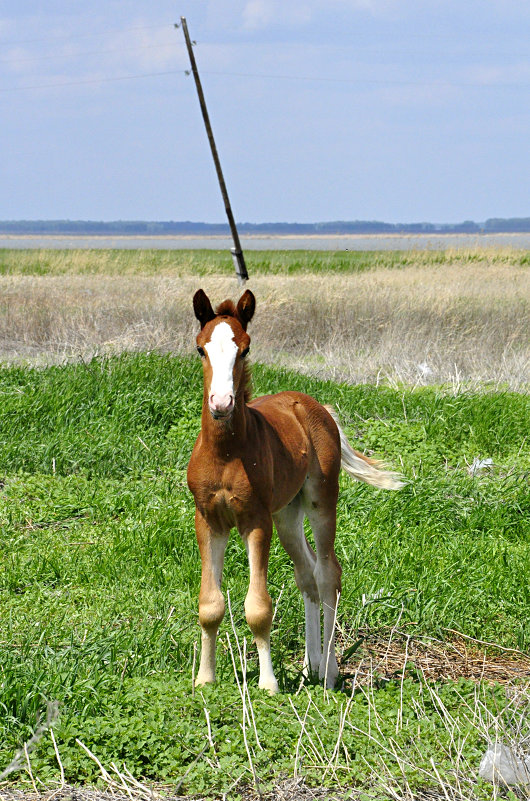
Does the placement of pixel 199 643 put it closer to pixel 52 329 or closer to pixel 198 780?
pixel 198 780

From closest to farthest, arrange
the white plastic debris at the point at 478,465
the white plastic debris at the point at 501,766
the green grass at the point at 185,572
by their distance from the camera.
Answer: the white plastic debris at the point at 501,766 < the green grass at the point at 185,572 < the white plastic debris at the point at 478,465

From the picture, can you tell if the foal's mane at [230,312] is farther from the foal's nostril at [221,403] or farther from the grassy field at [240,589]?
the grassy field at [240,589]

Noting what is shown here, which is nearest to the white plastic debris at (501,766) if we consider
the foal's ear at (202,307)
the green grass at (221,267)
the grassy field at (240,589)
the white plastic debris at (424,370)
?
the grassy field at (240,589)

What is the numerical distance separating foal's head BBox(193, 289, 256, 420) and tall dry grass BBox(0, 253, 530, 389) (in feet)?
28.7

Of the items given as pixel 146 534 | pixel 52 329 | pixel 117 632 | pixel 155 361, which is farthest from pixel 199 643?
pixel 52 329

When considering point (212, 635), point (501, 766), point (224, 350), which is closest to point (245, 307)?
point (224, 350)

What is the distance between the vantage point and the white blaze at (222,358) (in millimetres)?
3514

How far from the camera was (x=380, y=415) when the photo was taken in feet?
32.6

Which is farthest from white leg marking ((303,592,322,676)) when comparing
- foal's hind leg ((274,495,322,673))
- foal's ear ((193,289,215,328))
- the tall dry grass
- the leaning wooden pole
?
the leaning wooden pole

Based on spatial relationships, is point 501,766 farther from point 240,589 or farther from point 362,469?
point 240,589

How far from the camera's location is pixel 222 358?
357 centimetres

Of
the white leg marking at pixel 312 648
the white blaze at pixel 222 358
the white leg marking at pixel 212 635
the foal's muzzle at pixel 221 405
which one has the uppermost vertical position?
the white blaze at pixel 222 358

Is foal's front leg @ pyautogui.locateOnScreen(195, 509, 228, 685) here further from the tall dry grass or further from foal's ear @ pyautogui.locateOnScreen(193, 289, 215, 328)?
the tall dry grass

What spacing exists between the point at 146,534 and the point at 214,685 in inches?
92.0
